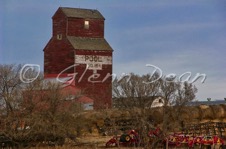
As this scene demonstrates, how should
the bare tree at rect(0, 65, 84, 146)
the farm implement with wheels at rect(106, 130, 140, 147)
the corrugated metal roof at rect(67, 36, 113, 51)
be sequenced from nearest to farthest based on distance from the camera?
the bare tree at rect(0, 65, 84, 146)
the farm implement with wheels at rect(106, 130, 140, 147)
the corrugated metal roof at rect(67, 36, 113, 51)

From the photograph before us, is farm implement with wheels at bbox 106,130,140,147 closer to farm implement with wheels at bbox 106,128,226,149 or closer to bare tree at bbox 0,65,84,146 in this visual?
farm implement with wheels at bbox 106,128,226,149

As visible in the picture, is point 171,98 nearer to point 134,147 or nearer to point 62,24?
point 134,147

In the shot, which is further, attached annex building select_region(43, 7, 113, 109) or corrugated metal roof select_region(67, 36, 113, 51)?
corrugated metal roof select_region(67, 36, 113, 51)

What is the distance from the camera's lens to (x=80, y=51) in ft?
178

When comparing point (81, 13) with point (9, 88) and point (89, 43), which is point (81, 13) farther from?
point (9, 88)

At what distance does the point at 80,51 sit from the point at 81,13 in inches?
231

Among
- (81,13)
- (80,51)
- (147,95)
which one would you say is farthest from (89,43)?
(147,95)

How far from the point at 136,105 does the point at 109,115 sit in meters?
5.84

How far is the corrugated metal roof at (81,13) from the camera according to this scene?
55.7m

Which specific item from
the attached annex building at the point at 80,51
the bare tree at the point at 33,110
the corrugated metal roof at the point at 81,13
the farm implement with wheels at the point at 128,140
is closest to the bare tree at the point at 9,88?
the bare tree at the point at 33,110

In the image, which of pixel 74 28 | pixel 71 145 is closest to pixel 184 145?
pixel 71 145

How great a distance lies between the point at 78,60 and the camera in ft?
177

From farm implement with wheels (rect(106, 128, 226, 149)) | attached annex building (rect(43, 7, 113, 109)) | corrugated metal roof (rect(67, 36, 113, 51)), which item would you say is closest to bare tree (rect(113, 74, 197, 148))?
farm implement with wheels (rect(106, 128, 226, 149))

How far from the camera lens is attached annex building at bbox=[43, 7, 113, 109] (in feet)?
177
